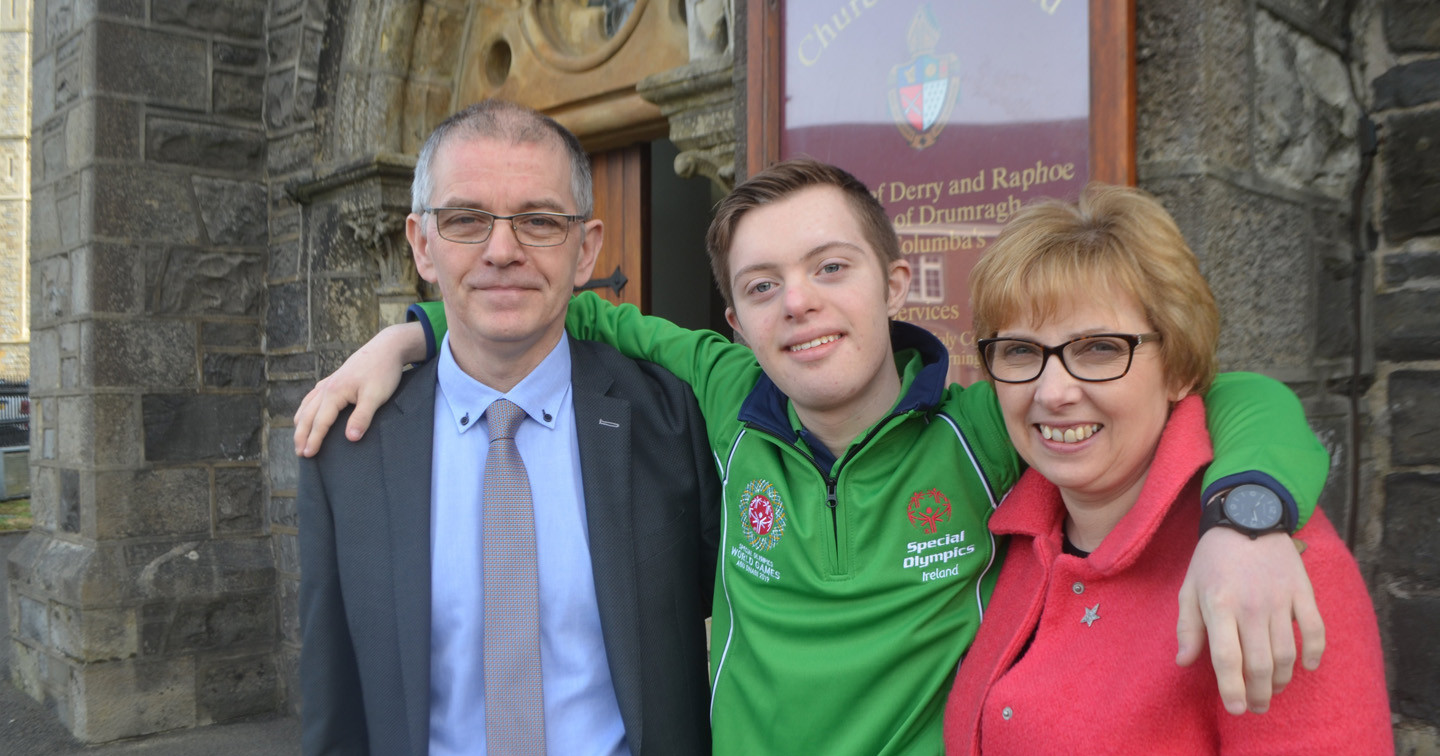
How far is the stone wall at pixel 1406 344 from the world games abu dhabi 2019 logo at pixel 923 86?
3.58 ft

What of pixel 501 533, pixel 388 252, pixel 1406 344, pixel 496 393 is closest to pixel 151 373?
pixel 388 252

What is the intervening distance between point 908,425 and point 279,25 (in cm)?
464

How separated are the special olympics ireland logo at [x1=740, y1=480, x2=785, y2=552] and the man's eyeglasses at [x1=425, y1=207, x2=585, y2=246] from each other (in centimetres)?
52

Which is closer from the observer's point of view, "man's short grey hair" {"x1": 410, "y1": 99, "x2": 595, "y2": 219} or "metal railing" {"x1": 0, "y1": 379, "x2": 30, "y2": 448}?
"man's short grey hair" {"x1": 410, "y1": 99, "x2": 595, "y2": 219}

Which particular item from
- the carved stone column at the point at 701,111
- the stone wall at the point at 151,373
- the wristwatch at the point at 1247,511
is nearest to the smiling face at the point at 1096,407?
the wristwatch at the point at 1247,511

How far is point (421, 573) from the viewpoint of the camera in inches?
62.7

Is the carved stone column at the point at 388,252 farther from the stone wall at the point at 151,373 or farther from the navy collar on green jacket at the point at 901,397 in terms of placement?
the navy collar on green jacket at the point at 901,397

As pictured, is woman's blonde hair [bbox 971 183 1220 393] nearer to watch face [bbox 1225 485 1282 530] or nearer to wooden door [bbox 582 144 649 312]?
watch face [bbox 1225 485 1282 530]

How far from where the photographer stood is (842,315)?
147 cm

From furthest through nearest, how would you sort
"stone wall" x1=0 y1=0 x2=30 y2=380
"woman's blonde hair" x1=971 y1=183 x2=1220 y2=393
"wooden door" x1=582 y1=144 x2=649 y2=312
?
1. "stone wall" x1=0 y1=0 x2=30 y2=380
2. "wooden door" x1=582 y1=144 x2=649 y2=312
3. "woman's blonde hair" x1=971 y1=183 x2=1220 y2=393

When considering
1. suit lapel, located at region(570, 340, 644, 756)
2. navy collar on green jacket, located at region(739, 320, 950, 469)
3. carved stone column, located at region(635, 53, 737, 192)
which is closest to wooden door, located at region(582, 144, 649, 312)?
carved stone column, located at region(635, 53, 737, 192)

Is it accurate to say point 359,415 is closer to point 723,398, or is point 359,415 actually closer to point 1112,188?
point 723,398

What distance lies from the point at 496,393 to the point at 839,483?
24.4 inches

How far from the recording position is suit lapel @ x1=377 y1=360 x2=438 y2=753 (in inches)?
61.1
